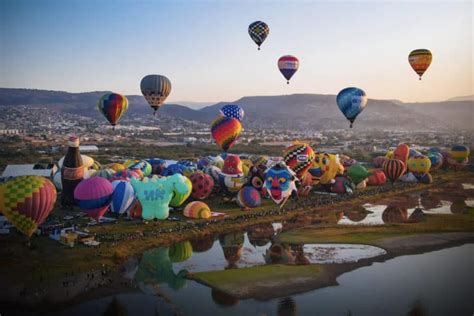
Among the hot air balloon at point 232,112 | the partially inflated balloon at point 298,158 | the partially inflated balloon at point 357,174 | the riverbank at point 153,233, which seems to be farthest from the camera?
the hot air balloon at point 232,112

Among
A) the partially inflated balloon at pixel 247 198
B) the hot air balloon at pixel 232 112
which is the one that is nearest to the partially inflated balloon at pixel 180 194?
the partially inflated balloon at pixel 247 198

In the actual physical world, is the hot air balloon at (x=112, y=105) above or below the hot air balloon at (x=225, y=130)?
above

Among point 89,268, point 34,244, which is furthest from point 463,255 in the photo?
point 34,244

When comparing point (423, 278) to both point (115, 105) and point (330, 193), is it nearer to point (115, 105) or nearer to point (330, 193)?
point (330, 193)

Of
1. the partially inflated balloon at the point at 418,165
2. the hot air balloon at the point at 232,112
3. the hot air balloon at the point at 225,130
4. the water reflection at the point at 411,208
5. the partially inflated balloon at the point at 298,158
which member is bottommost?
the water reflection at the point at 411,208

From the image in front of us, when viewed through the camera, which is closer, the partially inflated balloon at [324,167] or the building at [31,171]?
the partially inflated balloon at [324,167]

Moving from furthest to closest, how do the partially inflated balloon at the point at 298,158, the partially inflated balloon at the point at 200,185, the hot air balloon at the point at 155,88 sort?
the hot air balloon at the point at 155,88 < the partially inflated balloon at the point at 298,158 < the partially inflated balloon at the point at 200,185

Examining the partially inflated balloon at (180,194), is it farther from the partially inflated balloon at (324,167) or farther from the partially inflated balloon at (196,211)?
the partially inflated balloon at (324,167)
